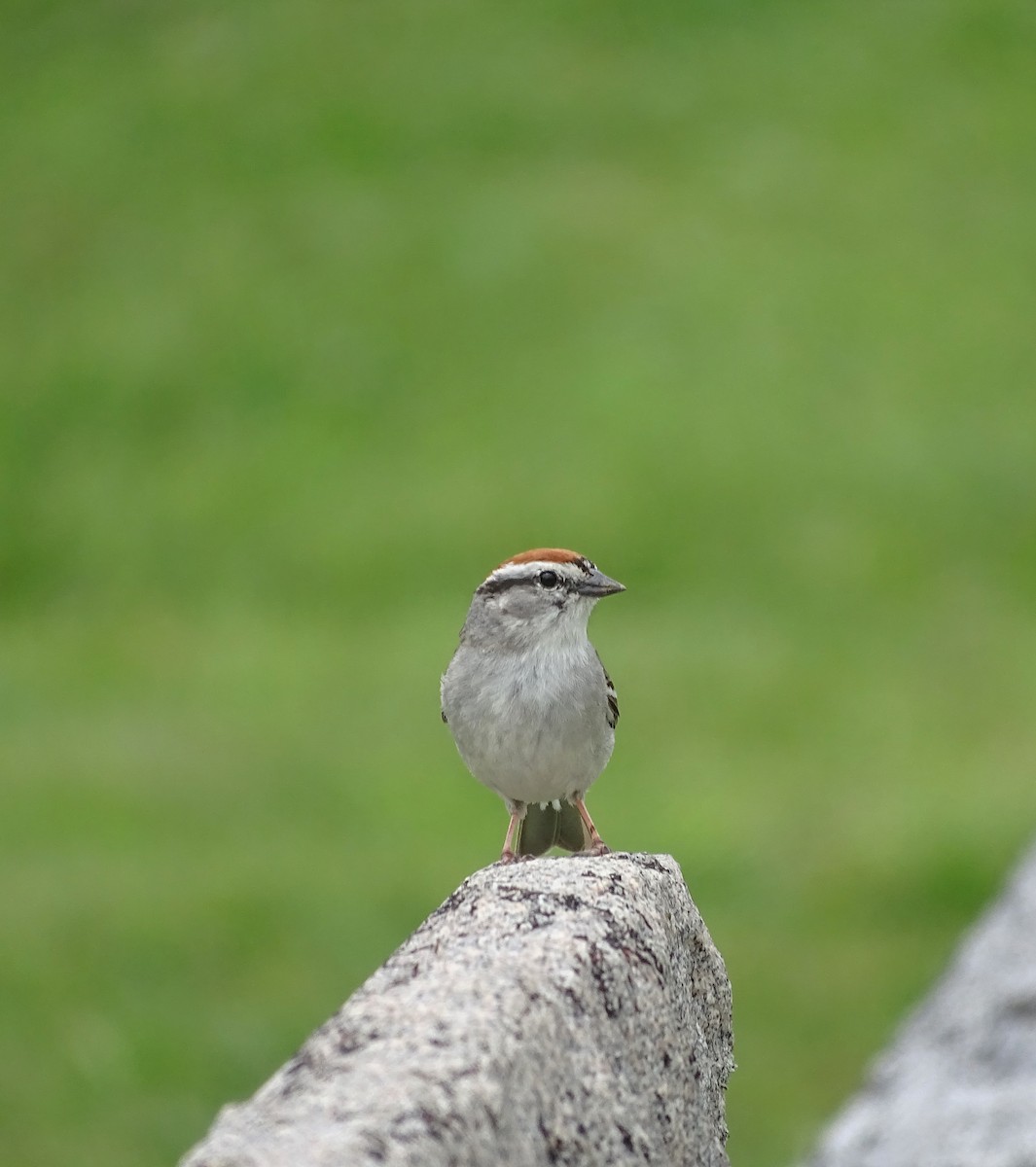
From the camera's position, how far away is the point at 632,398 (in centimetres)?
2297

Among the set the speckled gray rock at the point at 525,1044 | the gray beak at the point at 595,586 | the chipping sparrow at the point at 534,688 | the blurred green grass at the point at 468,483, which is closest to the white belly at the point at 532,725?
the chipping sparrow at the point at 534,688

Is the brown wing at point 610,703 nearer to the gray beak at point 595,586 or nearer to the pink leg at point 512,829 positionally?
the gray beak at point 595,586

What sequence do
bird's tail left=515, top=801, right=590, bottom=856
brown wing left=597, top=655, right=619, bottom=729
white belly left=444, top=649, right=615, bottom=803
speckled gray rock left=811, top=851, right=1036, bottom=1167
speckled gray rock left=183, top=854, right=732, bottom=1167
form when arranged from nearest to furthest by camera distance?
speckled gray rock left=183, top=854, right=732, bottom=1167
white belly left=444, top=649, right=615, bottom=803
brown wing left=597, top=655, right=619, bottom=729
bird's tail left=515, top=801, right=590, bottom=856
speckled gray rock left=811, top=851, right=1036, bottom=1167

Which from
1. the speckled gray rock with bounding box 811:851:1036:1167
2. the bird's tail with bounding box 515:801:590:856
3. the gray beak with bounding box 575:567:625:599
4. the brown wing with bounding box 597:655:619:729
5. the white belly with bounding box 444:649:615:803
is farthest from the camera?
the speckled gray rock with bounding box 811:851:1036:1167

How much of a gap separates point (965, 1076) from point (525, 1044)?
9927mm

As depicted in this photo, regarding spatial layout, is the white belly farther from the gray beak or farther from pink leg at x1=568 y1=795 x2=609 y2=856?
the gray beak

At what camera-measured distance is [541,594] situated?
6195mm

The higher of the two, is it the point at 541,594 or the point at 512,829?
the point at 541,594

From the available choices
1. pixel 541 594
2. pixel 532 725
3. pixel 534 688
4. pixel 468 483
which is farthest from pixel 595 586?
pixel 468 483

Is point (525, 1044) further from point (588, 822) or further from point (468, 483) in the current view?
point (468, 483)

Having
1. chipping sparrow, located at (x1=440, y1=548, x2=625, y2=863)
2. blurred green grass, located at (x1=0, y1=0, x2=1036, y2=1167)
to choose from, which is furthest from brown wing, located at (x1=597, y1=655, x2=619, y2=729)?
blurred green grass, located at (x1=0, y1=0, x2=1036, y2=1167)

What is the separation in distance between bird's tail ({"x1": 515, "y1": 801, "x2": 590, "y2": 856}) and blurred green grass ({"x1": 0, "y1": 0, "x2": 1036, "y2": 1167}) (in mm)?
9185

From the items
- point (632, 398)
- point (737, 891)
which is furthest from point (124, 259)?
point (737, 891)

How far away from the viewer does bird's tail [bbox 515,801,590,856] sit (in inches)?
257
